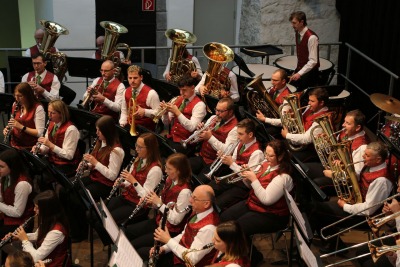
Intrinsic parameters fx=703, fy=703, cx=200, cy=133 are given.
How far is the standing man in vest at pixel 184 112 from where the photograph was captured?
6.71m

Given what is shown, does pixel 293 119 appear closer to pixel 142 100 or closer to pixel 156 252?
pixel 142 100

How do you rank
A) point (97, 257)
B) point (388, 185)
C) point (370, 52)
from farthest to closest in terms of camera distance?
point (370, 52) < point (97, 257) < point (388, 185)

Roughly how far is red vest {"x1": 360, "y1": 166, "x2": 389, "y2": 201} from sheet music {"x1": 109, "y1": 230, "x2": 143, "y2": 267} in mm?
2075

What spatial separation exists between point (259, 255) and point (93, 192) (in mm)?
1548

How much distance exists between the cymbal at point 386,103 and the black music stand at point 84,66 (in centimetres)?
317

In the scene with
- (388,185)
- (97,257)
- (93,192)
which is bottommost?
(97,257)

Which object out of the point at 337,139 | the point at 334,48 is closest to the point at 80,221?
the point at 337,139

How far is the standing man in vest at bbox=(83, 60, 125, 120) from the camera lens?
7.38 meters

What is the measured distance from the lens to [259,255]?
5637 millimetres

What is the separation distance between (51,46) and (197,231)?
4.14m

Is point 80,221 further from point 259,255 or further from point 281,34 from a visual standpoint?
point 281,34

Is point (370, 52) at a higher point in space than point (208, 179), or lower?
higher

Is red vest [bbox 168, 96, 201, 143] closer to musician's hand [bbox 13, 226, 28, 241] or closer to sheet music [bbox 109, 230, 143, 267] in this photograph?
musician's hand [bbox 13, 226, 28, 241]

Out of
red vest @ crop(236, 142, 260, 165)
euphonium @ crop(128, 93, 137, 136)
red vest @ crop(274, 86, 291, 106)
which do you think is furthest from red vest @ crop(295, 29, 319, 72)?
red vest @ crop(236, 142, 260, 165)
